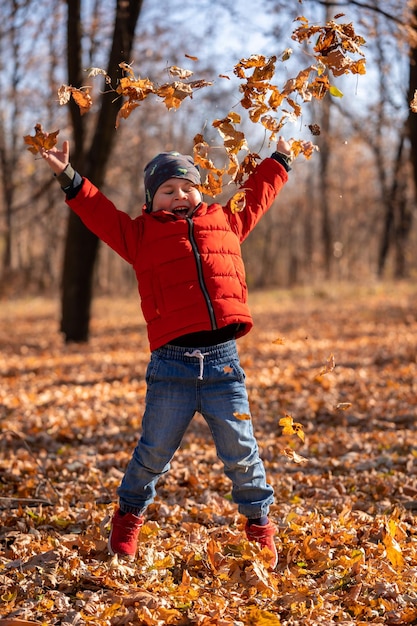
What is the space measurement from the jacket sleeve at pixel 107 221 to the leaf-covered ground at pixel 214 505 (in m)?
0.92

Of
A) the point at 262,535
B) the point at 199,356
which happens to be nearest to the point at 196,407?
the point at 199,356

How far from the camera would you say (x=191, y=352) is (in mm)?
3090

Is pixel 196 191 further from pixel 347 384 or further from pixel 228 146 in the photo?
pixel 347 384

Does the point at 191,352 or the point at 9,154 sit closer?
the point at 191,352

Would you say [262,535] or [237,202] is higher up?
[237,202]

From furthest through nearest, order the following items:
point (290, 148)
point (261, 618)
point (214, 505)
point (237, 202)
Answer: point (214, 505) < point (290, 148) < point (237, 202) < point (261, 618)

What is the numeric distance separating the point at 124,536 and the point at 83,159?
8489 mm

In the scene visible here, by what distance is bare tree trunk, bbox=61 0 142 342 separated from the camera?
32.1 feet

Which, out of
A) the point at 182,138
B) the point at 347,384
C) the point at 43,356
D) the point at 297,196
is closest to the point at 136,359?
the point at 43,356

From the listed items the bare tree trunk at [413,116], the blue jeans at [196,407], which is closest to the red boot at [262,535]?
the blue jeans at [196,407]

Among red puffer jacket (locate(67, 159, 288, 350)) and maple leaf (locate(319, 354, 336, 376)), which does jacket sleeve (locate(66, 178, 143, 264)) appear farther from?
maple leaf (locate(319, 354, 336, 376))

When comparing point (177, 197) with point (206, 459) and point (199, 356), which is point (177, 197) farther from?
point (206, 459)

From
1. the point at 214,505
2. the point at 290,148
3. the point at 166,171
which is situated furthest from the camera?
the point at 214,505

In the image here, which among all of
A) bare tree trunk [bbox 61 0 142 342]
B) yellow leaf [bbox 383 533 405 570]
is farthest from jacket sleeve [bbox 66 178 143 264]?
bare tree trunk [bbox 61 0 142 342]
